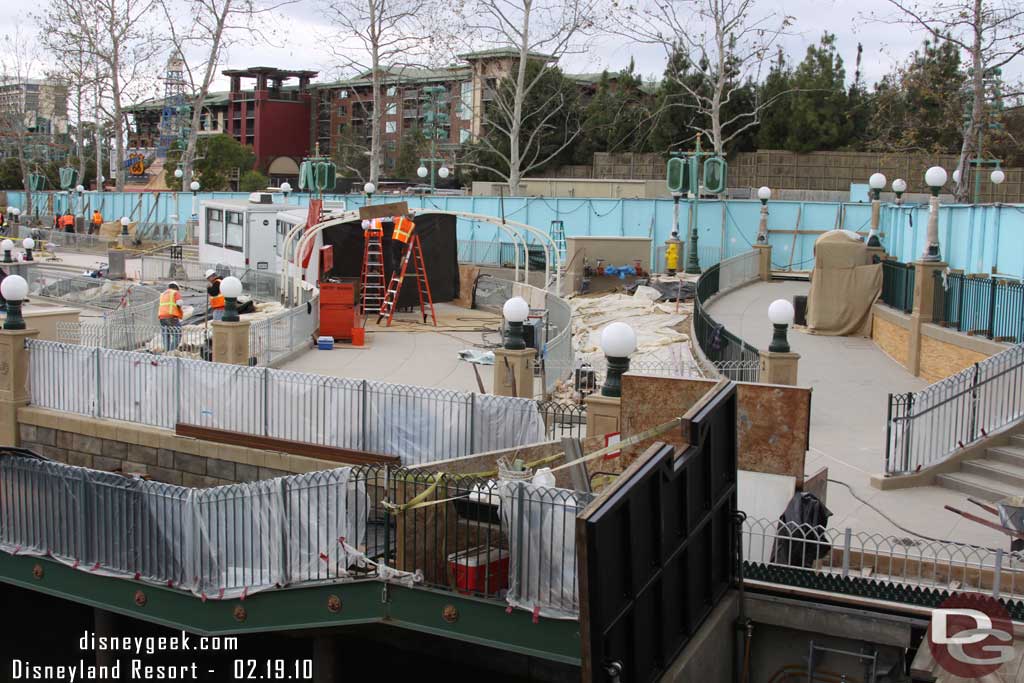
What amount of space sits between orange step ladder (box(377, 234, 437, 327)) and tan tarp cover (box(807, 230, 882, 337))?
910 cm

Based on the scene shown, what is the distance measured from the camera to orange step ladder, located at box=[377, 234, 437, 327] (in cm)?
2682

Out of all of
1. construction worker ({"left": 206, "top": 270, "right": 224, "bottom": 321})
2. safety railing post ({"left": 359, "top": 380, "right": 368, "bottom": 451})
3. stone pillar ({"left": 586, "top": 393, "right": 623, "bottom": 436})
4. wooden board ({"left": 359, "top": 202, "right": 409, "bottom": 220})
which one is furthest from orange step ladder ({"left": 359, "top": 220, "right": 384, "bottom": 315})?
stone pillar ({"left": 586, "top": 393, "right": 623, "bottom": 436})

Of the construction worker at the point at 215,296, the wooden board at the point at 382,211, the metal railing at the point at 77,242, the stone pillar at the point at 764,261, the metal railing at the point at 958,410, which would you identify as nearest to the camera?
the metal railing at the point at 958,410

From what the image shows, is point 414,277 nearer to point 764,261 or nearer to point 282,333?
point 282,333

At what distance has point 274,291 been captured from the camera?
27859mm

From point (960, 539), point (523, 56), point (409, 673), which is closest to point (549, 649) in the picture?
point (409, 673)

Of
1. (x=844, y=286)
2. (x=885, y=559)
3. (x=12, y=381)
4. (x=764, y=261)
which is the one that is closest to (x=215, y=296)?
(x=12, y=381)

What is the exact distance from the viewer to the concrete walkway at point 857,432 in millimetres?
11977

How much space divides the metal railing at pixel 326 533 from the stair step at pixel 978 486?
563cm

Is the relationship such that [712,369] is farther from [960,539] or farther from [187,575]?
[187,575]

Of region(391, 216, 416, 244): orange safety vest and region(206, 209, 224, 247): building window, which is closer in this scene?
region(391, 216, 416, 244): orange safety vest

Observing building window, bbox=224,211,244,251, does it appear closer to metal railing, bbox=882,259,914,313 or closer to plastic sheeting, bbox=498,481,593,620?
metal railing, bbox=882,259,914,313

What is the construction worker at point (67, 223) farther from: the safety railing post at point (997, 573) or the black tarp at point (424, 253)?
the safety railing post at point (997, 573)

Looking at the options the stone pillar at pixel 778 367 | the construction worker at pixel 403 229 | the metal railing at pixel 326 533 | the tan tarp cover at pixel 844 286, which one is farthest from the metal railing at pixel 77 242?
the stone pillar at pixel 778 367
